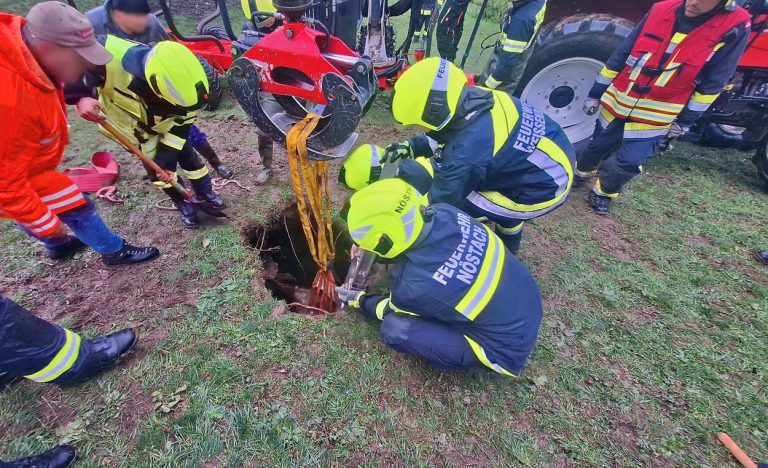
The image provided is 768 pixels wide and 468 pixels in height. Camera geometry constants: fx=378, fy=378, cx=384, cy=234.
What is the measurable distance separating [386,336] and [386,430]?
0.53 meters

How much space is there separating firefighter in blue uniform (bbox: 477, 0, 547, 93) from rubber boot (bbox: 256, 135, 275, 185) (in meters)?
2.53

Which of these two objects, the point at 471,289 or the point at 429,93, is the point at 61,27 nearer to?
the point at 429,93

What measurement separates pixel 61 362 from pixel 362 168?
2.06m

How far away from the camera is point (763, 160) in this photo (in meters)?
4.27

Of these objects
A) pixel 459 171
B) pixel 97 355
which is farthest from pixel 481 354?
pixel 97 355

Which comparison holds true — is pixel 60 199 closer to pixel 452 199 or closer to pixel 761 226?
pixel 452 199

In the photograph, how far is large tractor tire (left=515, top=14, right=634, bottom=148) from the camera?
12.9 feet

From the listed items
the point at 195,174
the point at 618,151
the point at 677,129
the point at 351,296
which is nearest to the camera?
the point at 351,296

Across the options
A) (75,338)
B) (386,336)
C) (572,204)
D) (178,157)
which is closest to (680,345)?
(572,204)

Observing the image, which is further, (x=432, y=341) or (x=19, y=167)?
(x=432, y=341)

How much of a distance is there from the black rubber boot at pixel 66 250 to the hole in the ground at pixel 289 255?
4.29 ft

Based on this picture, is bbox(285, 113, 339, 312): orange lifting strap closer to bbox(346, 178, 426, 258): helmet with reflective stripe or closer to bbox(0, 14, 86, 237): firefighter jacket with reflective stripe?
bbox(346, 178, 426, 258): helmet with reflective stripe

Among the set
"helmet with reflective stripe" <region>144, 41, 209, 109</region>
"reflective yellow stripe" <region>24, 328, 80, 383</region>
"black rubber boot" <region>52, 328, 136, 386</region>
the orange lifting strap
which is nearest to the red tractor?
the orange lifting strap

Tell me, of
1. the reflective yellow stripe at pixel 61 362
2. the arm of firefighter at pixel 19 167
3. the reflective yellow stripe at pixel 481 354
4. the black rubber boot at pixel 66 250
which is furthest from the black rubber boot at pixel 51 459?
the reflective yellow stripe at pixel 481 354
